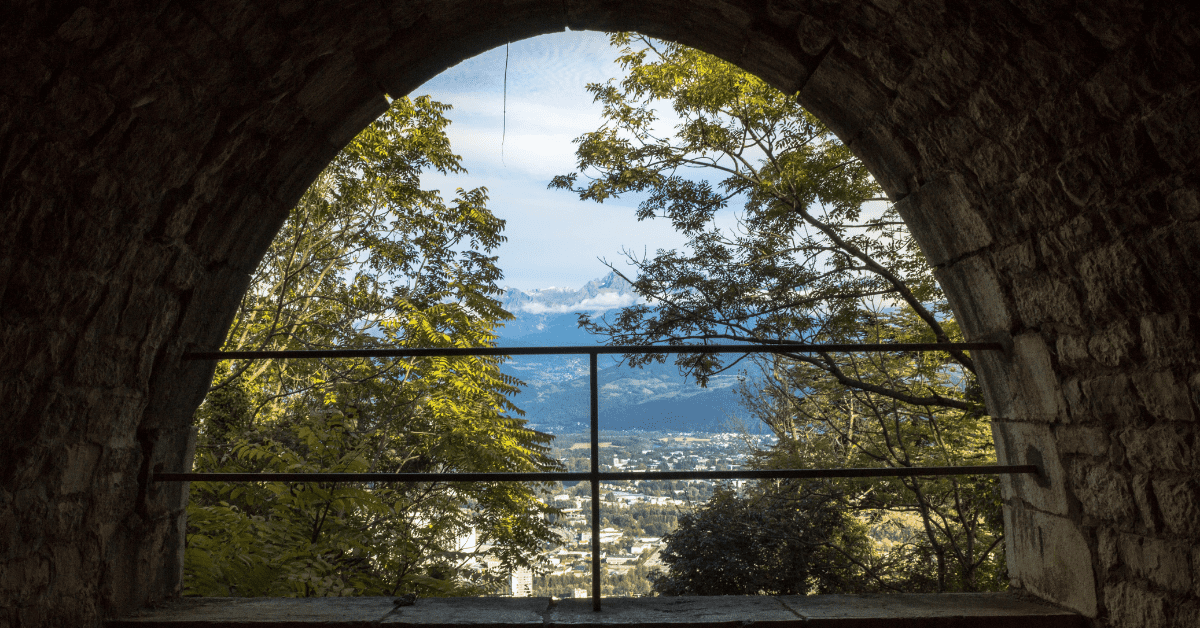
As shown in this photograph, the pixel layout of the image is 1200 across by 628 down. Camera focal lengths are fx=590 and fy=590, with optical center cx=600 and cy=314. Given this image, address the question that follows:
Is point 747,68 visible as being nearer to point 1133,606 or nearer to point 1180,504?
point 1180,504

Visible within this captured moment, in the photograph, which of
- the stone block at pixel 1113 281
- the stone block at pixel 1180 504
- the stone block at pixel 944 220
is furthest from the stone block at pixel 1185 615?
the stone block at pixel 944 220

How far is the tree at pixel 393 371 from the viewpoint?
243 inches

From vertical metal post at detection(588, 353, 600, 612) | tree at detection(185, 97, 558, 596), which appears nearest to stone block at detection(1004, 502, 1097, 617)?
vertical metal post at detection(588, 353, 600, 612)

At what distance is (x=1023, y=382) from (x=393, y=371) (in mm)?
7220

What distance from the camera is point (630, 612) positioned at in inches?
80.7

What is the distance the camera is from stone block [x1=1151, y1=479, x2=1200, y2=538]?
1566 mm

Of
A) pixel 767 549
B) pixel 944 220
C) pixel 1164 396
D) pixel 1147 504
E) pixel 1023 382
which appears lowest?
pixel 767 549

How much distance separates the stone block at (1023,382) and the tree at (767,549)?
4.01 metres

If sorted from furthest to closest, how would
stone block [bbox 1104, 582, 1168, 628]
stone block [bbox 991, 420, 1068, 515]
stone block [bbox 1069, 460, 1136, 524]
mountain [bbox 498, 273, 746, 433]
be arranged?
mountain [bbox 498, 273, 746, 433], stone block [bbox 991, 420, 1068, 515], stone block [bbox 1069, 460, 1136, 524], stone block [bbox 1104, 582, 1168, 628]

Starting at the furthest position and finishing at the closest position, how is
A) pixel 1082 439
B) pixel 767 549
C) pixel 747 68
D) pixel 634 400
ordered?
pixel 634 400 → pixel 767 549 → pixel 747 68 → pixel 1082 439

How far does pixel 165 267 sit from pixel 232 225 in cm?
32

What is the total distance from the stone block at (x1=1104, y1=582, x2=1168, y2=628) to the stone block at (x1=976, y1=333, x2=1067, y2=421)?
540mm

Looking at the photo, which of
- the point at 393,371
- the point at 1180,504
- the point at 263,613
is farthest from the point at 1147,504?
the point at 393,371

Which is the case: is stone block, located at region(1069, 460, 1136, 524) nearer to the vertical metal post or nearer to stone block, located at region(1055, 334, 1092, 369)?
stone block, located at region(1055, 334, 1092, 369)
